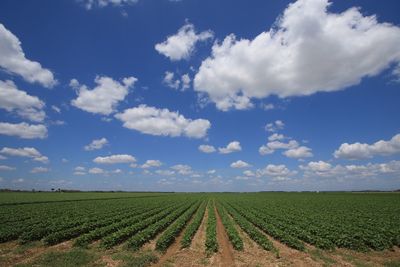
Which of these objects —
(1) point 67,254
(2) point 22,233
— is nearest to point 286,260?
(1) point 67,254

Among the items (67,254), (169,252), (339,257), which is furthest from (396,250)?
(67,254)

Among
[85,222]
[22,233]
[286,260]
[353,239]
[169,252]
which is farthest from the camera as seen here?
[85,222]

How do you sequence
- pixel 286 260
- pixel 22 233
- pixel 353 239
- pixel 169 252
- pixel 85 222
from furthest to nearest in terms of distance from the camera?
pixel 85 222
pixel 22 233
pixel 353 239
pixel 169 252
pixel 286 260

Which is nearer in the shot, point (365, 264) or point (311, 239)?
point (365, 264)

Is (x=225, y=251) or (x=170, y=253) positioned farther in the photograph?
(x=225, y=251)

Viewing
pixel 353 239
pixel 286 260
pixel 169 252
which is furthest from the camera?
pixel 353 239

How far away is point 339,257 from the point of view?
1429 centimetres

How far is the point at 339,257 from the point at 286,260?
10.2ft

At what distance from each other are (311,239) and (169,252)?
9.25m

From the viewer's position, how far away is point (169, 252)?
600 inches

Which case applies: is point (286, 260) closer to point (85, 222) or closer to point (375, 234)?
point (375, 234)

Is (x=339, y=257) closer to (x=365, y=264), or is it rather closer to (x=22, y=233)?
(x=365, y=264)

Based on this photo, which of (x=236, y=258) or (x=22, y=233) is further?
(x=22, y=233)

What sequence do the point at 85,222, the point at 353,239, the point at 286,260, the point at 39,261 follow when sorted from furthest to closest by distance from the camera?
the point at 85,222, the point at 353,239, the point at 286,260, the point at 39,261
